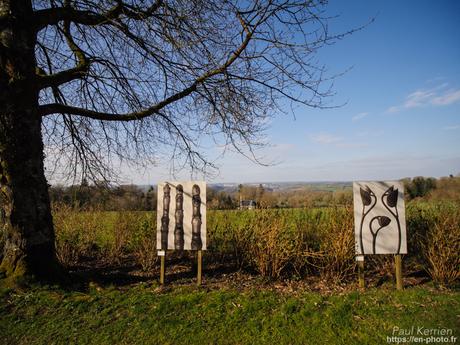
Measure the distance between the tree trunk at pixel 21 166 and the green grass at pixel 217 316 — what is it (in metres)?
0.53

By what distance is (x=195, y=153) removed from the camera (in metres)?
7.05

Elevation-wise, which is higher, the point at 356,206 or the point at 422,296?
the point at 356,206

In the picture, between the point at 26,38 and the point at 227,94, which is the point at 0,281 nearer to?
the point at 26,38

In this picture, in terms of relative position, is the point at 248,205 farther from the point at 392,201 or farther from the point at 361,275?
the point at 392,201

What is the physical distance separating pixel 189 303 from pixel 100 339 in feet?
3.80

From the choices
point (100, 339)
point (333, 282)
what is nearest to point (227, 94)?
point (333, 282)

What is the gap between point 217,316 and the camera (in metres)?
4.07

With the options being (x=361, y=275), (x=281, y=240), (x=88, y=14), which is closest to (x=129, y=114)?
(x=88, y=14)

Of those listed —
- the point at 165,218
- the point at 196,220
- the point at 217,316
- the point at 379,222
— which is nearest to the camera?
the point at 217,316

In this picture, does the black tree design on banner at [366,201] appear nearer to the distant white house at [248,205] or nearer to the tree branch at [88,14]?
the distant white house at [248,205]

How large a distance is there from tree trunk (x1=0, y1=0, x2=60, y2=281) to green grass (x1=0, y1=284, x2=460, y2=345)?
533 millimetres

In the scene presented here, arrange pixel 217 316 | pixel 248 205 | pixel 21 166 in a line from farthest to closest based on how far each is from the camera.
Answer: pixel 248 205 → pixel 21 166 → pixel 217 316

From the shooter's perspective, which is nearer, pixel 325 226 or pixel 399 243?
pixel 399 243

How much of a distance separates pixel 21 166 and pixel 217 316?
3.55 meters
